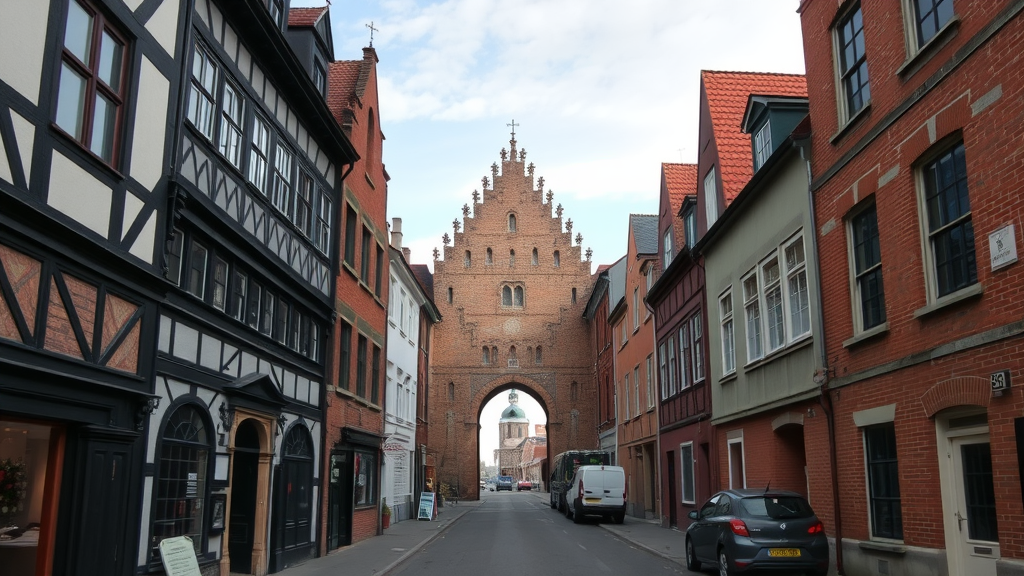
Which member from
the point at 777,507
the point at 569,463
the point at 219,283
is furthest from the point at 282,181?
the point at 569,463

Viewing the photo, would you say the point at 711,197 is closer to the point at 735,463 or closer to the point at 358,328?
the point at 735,463

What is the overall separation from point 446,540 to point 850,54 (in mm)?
16533

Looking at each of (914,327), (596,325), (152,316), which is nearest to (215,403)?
(152,316)

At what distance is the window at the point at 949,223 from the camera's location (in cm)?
1011

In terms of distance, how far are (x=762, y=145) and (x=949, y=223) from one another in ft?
29.7

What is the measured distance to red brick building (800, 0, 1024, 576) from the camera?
9234mm

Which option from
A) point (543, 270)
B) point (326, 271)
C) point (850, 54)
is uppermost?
point (543, 270)

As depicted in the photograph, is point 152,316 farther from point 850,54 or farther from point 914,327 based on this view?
point 850,54

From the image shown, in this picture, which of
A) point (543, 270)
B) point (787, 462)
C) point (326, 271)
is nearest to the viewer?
point (787, 462)

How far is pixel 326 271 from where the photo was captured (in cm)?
1939

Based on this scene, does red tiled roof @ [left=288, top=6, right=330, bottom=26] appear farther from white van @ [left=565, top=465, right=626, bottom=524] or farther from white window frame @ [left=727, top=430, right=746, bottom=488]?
white van @ [left=565, top=465, right=626, bottom=524]

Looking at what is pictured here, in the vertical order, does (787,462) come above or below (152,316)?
below

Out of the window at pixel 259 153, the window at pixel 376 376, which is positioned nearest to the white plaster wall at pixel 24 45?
the window at pixel 259 153

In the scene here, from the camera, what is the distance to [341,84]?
22984 millimetres
